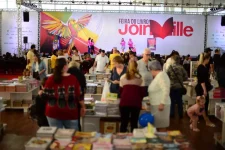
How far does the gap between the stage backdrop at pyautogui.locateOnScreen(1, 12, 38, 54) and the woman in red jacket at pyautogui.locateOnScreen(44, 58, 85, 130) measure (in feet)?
47.7

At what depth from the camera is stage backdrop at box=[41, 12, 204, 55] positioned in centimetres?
1778

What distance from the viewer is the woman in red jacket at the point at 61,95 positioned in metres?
3.66

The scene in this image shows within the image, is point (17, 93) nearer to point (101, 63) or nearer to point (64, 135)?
point (101, 63)

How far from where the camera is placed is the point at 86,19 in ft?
58.6

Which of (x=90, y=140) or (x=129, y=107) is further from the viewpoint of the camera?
(x=129, y=107)

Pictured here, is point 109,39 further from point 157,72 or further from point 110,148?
point 110,148

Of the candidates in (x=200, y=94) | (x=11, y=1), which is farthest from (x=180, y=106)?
(x=11, y=1)

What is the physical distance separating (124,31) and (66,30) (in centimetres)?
307

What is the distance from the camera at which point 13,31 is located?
1791 cm

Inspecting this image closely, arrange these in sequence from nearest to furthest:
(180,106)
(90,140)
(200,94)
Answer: (90,140) < (200,94) < (180,106)

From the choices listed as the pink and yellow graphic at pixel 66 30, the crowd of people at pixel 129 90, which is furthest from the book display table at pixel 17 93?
the pink and yellow graphic at pixel 66 30

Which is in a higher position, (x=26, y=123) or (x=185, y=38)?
(x=185, y=38)

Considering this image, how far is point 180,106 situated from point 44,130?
430cm

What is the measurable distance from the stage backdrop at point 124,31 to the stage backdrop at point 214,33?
0.45 meters
